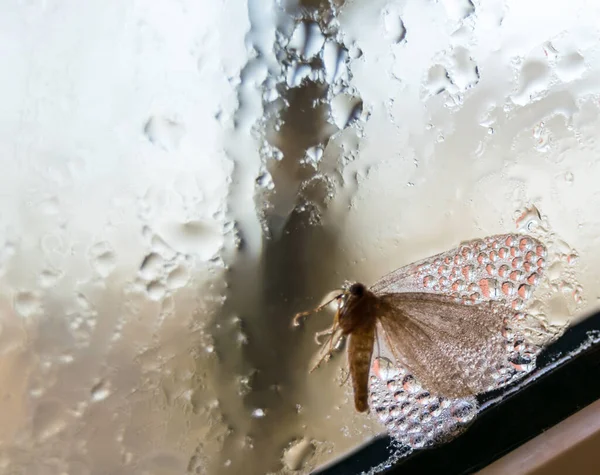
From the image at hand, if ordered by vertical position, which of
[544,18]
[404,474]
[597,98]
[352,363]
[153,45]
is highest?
[153,45]

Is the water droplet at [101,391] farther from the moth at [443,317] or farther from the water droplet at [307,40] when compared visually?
the water droplet at [307,40]

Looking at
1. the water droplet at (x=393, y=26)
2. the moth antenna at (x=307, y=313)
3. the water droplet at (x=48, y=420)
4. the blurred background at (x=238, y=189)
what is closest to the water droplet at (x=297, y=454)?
the blurred background at (x=238, y=189)

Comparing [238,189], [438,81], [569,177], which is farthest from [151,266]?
[569,177]

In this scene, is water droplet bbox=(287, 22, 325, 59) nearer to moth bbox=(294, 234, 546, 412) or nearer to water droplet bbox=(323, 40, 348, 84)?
water droplet bbox=(323, 40, 348, 84)

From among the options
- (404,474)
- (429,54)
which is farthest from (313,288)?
(429,54)

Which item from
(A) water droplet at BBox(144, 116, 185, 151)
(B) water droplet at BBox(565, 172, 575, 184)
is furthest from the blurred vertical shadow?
(B) water droplet at BBox(565, 172, 575, 184)

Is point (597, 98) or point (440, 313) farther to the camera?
point (597, 98)

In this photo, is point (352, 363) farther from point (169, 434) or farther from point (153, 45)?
point (153, 45)

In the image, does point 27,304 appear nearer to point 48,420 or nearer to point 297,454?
point 48,420
